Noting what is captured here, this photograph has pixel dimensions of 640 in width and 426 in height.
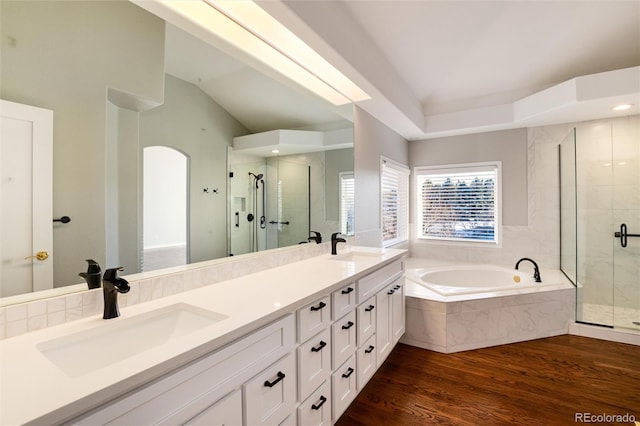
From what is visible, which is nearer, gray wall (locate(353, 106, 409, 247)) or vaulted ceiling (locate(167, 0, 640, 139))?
vaulted ceiling (locate(167, 0, 640, 139))

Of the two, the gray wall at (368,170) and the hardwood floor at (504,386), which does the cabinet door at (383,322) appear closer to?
the hardwood floor at (504,386)

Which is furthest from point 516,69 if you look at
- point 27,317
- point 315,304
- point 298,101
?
point 27,317

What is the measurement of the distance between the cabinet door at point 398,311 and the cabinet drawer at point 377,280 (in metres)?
0.13

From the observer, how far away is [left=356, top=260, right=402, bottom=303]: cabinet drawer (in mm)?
1871

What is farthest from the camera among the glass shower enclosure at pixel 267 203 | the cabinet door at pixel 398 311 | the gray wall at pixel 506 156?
the gray wall at pixel 506 156

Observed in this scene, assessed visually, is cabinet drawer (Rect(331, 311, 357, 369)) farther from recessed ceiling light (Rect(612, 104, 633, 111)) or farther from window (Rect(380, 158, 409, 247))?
recessed ceiling light (Rect(612, 104, 633, 111))

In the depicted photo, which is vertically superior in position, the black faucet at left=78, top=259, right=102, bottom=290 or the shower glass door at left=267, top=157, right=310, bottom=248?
the shower glass door at left=267, top=157, right=310, bottom=248

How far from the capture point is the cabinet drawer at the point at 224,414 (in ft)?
2.88

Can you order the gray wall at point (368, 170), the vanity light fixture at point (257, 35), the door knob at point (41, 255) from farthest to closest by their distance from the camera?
the gray wall at point (368, 170) < the vanity light fixture at point (257, 35) < the door knob at point (41, 255)

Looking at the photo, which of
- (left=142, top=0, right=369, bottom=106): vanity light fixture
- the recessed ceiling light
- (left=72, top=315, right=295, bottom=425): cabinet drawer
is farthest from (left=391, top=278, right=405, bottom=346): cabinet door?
the recessed ceiling light

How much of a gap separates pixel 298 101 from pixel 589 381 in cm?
305

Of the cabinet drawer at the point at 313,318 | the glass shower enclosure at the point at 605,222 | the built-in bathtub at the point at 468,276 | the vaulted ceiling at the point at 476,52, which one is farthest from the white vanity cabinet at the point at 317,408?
the glass shower enclosure at the point at 605,222

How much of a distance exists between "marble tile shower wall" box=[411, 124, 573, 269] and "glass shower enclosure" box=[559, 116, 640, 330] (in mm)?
210
